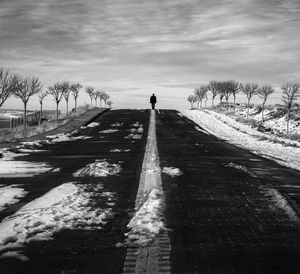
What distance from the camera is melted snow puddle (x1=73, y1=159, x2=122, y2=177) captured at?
942cm

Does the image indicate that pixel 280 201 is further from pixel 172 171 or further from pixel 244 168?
pixel 244 168

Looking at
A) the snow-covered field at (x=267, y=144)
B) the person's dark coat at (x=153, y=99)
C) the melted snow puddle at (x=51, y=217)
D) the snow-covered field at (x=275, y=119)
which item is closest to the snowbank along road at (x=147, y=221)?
the melted snow puddle at (x=51, y=217)

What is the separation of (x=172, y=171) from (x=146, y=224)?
16.2ft

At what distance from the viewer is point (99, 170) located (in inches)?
395

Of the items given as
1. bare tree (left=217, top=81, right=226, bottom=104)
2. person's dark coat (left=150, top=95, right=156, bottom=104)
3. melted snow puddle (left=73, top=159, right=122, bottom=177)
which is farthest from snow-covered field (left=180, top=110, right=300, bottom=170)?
Answer: bare tree (left=217, top=81, right=226, bottom=104)

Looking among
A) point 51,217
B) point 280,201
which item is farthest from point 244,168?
point 51,217

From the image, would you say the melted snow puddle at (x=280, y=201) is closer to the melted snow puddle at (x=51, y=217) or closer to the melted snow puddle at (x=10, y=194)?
the melted snow puddle at (x=51, y=217)

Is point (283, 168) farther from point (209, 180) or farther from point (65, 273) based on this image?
point (65, 273)

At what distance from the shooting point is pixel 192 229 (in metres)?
4.98

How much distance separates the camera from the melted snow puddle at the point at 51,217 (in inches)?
177

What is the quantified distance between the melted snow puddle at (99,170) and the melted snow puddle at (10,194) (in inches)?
71.7

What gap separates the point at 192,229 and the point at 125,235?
84cm

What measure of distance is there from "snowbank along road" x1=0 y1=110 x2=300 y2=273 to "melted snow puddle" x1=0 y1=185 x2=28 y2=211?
15 mm

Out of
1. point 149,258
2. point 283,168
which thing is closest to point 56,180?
point 149,258
